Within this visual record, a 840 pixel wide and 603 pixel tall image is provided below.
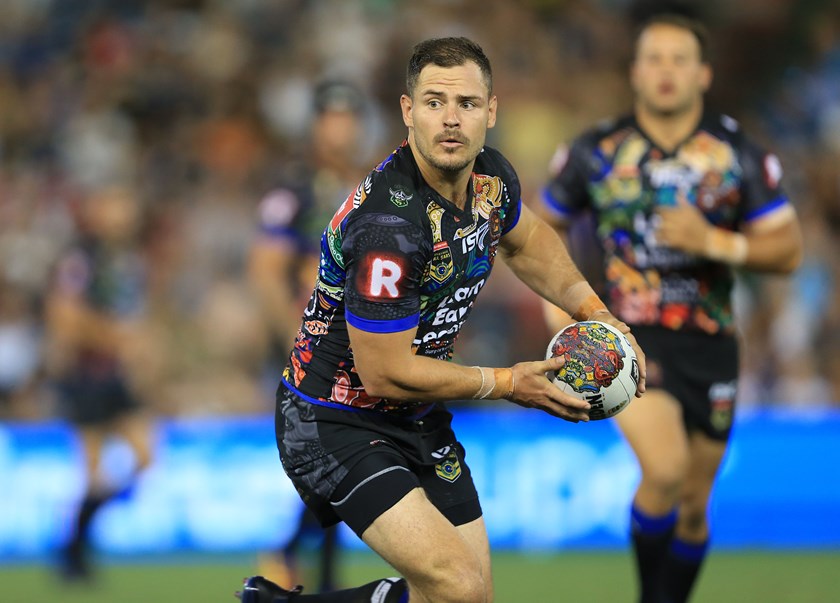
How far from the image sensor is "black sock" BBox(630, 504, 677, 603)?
6570mm

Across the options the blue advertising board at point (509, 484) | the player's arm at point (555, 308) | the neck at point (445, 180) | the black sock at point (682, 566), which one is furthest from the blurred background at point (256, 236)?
the neck at point (445, 180)

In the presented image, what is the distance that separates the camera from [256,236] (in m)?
12.5

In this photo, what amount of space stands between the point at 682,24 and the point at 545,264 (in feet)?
6.82

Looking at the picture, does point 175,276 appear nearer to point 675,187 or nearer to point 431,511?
point 675,187

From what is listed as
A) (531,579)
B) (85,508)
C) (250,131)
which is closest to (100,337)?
(85,508)

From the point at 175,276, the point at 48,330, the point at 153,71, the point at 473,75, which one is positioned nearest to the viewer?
the point at 473,75

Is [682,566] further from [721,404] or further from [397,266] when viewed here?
[397,266]

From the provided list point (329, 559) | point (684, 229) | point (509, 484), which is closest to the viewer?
point (684, 229)

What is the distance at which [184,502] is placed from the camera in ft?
33.0

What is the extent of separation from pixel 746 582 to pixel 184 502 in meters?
4.12

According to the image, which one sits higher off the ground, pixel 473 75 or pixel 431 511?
pixel 473 75

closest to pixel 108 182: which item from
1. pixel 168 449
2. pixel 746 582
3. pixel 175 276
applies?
pixel 175 276

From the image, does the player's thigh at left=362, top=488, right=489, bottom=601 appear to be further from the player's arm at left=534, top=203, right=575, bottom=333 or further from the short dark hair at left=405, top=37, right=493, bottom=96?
the player's arm at left=534, top=203, right=575, bottom=333

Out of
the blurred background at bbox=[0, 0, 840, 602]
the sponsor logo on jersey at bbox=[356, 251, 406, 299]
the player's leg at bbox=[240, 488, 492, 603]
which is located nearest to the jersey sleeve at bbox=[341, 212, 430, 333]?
the sponsor logo on jersey at bbox=[356, 251, 406, 299]
